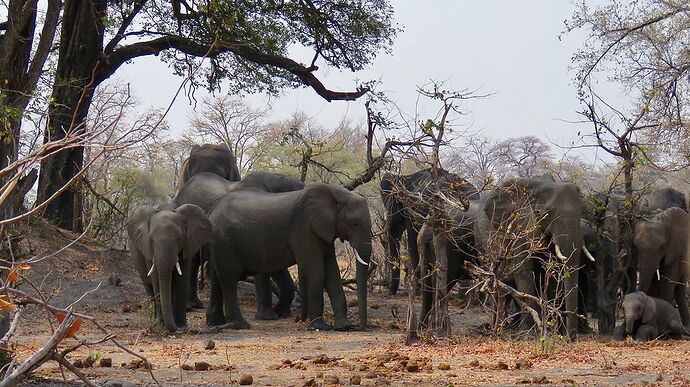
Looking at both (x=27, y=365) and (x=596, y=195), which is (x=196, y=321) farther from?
(x=27, y=365)

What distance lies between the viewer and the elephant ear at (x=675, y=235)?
1335 centimetres

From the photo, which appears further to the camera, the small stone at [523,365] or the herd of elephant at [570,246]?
the herd of elephant at [570,246]

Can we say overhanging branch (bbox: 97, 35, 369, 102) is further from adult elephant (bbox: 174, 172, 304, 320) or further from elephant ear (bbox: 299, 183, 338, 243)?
elephant ear (bbox: 299, 183, 338, 243)

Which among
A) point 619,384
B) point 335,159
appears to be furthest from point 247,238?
point 335,159

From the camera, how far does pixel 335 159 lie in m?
43.4

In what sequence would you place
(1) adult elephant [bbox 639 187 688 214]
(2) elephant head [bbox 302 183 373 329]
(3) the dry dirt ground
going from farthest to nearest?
(1) adult elephant [bbox 639 187 688 214] → (2) elephant head [bbox 302 183 373 329] → (3) the dry dirt ground

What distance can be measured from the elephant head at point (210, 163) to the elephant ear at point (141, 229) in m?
5.08

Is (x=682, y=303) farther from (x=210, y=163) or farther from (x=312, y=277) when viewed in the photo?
(x=210, y=163)

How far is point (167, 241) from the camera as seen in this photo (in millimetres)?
13062

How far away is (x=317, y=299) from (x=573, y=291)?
4083 mm

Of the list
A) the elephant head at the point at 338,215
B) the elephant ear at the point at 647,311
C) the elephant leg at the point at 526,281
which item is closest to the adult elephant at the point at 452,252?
the elephant leg at the point at 526,281

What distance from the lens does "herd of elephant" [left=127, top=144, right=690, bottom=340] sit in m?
12.1

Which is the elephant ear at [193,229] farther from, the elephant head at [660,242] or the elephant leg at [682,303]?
the elephant leg at [682,303]

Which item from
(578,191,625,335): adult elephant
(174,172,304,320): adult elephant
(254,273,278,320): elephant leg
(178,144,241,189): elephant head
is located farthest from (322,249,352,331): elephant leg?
(178,144,241,189): elephant head
